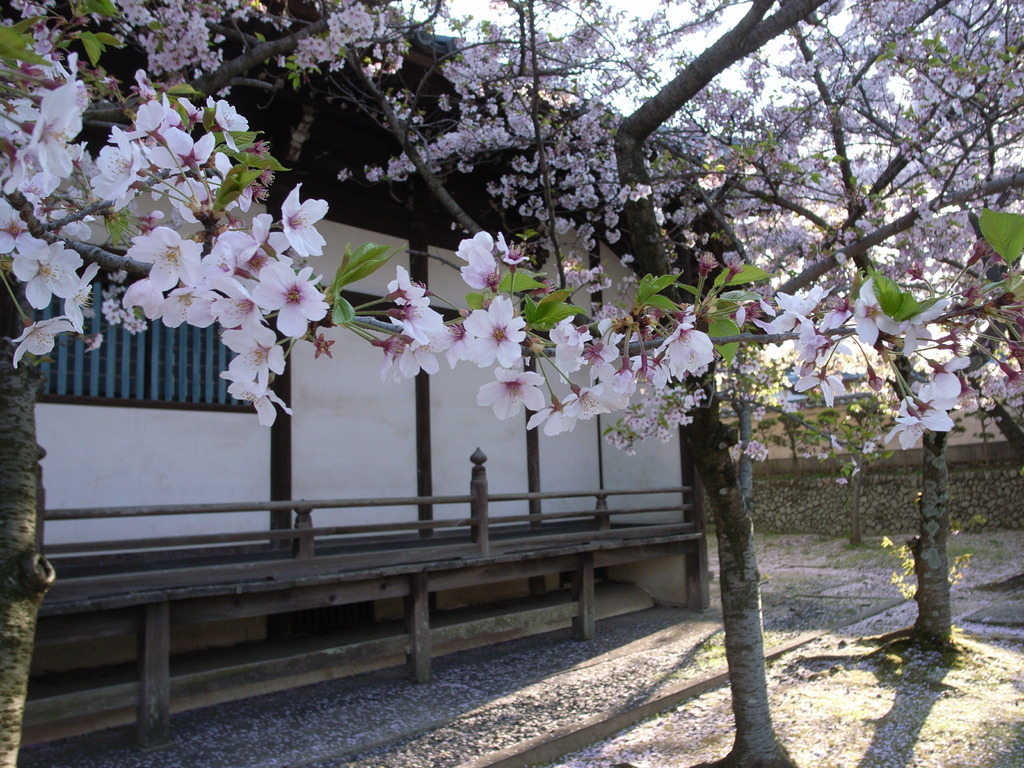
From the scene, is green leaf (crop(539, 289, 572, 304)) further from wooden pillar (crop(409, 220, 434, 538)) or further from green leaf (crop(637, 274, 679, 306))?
wooden pillar (crop(409, 220, 434, 538))

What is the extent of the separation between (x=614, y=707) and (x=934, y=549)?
3325 millimetres

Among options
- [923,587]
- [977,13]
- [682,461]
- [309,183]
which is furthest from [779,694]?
[977,13]

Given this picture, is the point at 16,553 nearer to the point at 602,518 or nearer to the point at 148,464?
the point at 148,464

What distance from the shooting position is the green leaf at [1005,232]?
3.98 ft

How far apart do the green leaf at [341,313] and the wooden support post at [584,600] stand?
7.22m

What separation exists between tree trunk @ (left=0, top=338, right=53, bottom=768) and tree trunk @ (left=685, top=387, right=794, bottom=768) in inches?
133

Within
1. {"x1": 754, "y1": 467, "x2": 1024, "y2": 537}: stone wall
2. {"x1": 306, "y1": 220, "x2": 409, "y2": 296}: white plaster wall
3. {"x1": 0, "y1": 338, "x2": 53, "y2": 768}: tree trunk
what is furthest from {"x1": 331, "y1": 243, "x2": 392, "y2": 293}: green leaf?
{"x1": 754, "y1": 467, "x2": 1024, "y2": 537}: stone wall

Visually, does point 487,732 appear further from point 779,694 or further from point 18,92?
point 18,92

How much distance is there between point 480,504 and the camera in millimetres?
6879

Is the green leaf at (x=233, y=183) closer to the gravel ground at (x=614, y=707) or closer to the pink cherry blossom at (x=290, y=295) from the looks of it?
the pink cherry blossom at (x=290, y=295)

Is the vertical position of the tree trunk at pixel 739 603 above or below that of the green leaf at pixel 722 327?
below

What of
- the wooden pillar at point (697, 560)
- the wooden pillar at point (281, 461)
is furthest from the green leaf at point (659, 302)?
the wooden pillar at point (697, 560)

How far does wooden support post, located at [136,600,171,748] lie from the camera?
15.9 feet

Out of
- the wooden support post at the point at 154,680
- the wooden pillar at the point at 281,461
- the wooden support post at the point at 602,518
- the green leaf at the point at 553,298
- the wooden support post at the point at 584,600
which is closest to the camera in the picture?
the green leaf at the point at 553,298
